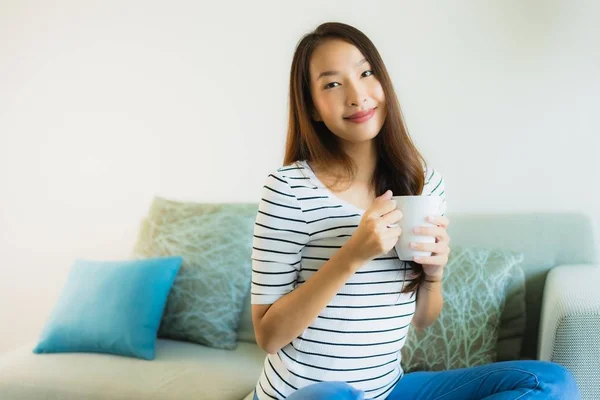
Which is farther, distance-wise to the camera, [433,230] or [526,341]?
[526,341]

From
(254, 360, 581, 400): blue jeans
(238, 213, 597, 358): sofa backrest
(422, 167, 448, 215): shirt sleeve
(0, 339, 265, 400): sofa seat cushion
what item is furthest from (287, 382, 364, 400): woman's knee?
(238, 213, 597, 358): sofa backrest

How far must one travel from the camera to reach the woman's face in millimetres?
1105

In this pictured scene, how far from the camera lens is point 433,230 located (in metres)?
0.95

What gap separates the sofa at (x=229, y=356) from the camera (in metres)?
1.57

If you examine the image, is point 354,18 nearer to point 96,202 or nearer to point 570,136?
point 570,136

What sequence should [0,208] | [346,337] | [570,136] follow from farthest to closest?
[0,208] → [570,136] → [346,337]

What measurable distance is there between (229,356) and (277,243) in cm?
88

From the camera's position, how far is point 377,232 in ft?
3.01

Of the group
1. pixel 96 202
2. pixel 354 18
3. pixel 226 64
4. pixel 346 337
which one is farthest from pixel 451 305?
pixel 96 202

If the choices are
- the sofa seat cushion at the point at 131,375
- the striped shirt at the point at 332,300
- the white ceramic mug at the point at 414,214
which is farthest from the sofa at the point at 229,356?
the white ceramic mug at the point at 414,214

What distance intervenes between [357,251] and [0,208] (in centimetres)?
234

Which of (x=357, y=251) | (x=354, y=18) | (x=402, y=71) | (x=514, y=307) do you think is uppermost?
(x=354, y=18)

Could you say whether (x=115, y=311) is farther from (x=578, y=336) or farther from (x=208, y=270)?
(x=578, y=336)

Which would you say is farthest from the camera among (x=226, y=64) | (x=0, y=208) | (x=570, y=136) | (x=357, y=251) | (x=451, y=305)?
(x=0, y=208)
